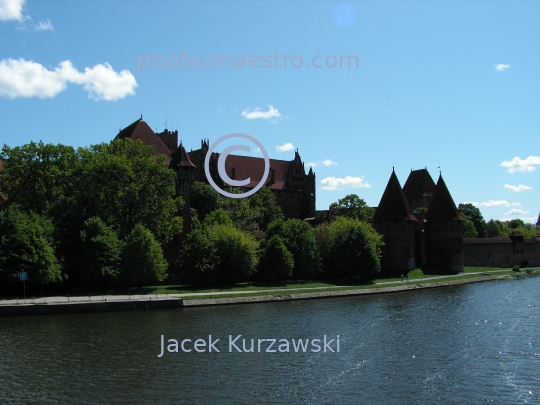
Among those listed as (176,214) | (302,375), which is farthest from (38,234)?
(302,375)

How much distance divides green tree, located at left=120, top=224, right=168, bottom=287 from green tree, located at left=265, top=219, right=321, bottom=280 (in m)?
13.8

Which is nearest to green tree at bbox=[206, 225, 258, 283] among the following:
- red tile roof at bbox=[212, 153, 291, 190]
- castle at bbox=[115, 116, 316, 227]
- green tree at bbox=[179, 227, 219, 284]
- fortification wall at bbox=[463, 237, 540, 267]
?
green tree at bbox=[179, 227, 219, 284]

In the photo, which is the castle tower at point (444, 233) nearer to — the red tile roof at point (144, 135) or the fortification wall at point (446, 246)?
the fortification wall at point (446, 246)

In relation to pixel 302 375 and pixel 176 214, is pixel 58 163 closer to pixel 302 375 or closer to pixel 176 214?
pixel 176 214

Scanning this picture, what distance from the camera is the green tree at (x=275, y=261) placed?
51.2 metres

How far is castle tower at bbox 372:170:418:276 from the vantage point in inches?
2512

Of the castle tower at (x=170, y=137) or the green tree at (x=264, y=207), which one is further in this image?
the castle tower at (x=170, y=137)

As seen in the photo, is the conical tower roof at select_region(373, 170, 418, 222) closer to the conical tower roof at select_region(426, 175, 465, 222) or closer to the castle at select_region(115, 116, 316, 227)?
the conical tower roof at select_region(426, 175, 465, 222)

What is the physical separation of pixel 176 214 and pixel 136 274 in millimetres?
14614

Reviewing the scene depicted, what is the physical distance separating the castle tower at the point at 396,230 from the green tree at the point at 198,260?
23.7m

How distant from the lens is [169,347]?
25.1m

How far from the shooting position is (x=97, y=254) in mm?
42219

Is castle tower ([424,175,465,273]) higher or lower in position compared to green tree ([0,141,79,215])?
lower

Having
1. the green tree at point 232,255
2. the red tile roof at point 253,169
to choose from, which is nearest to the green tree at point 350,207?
the red tile roof at point 253,169
